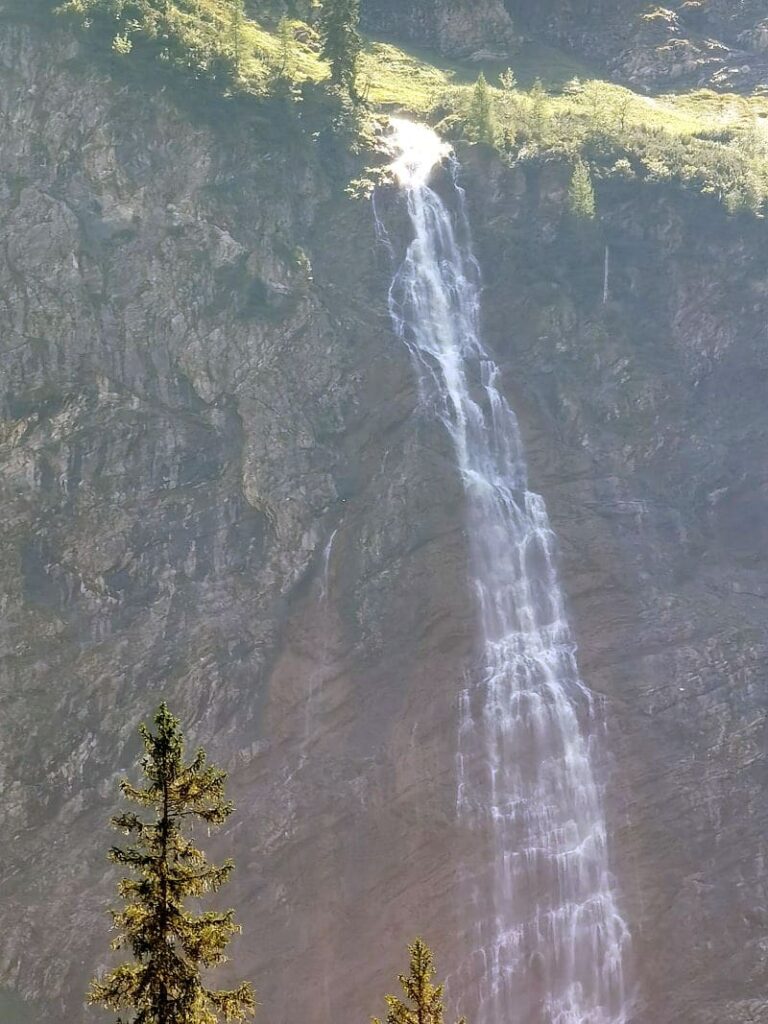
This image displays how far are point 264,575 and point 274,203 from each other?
75.5 feet

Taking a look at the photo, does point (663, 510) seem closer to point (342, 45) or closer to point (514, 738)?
point (514, 738)

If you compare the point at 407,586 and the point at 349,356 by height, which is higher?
the point at 349,356

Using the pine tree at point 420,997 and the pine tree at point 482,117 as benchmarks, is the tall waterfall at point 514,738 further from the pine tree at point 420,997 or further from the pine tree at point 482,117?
the pine tree at point 420,997

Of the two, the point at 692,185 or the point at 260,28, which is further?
the point at 260,28

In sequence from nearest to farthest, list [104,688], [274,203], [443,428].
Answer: [104,688] < [443,428] < [274,203]

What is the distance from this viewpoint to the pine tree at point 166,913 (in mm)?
17125

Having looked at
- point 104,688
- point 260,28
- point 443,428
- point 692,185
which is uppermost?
point 260,28

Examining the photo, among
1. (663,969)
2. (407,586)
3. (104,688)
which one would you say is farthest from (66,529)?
(663,969)

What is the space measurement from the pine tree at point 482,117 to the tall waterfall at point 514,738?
1008cm

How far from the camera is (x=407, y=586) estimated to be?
171ft

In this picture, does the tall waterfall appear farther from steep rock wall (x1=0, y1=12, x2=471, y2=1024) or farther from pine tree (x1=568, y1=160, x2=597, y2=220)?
pine tree (x1=568, y1=160, x2=597, y2=220)

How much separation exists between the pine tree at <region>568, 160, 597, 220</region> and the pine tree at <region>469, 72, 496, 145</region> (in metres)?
6.18

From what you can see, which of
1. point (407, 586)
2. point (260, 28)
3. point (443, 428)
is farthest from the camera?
point (260, 28)

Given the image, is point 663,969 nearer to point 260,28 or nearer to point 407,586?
point 407,586
